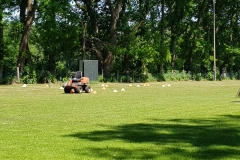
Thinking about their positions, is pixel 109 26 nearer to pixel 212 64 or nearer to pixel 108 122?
pixel 212 64

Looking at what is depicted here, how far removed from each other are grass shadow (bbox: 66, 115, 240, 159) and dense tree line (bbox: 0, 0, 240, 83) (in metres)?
34.3

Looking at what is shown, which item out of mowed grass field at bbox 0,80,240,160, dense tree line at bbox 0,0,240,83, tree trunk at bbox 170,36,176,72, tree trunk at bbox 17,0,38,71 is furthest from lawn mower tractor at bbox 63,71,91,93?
tree trunk at bbox 170,36,176,72

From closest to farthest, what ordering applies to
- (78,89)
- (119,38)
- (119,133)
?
(119,133) < (78,89) < (119,38)

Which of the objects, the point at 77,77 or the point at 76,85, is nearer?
the point at 76,85

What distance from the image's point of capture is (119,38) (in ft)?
196

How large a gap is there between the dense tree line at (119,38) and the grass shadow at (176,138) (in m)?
34.3

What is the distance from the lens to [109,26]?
60531 mm

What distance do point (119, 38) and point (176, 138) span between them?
1894 inches

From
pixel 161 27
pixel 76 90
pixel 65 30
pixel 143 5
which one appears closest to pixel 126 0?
pixel 143 5

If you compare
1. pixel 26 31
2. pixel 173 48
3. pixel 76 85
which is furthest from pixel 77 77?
pixel 173 48

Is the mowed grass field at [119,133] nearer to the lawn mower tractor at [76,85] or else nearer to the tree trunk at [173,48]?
the lawn mower tractor at [76,85]

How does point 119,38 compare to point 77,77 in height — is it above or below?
above

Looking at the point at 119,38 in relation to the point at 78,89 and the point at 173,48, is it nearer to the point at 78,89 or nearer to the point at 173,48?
the point at 173,48

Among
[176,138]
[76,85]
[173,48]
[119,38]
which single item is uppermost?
[119,38]
